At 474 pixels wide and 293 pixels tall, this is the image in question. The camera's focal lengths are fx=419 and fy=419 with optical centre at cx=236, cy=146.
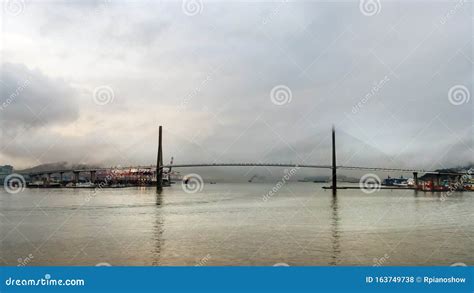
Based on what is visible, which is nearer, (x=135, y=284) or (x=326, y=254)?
(x=135, y=284)

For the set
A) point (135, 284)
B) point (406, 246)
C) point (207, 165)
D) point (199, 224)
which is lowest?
point (135, 284)

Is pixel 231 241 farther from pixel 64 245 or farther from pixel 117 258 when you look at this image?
pixel 64 245

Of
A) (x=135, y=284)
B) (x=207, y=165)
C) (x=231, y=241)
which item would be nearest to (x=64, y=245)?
(x=231, y=241)

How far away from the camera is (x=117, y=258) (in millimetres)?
13969

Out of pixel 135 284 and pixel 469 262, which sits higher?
pixel 469 262

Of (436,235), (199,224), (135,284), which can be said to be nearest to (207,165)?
(199,224)

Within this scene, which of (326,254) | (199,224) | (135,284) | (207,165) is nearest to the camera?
(135,284)

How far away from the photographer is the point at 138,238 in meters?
18.5

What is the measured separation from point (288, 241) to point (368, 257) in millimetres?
4191

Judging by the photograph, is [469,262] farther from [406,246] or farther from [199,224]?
[199,224]

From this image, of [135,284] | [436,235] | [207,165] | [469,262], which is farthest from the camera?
[207,165]

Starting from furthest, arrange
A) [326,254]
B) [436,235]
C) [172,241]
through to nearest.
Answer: [436,235]
[172,241]
[326,254]

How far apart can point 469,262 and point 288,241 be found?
6.77 m

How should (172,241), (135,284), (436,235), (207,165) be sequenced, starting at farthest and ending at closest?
(207,165) < (436,235) < (172,241) < (135,284)
